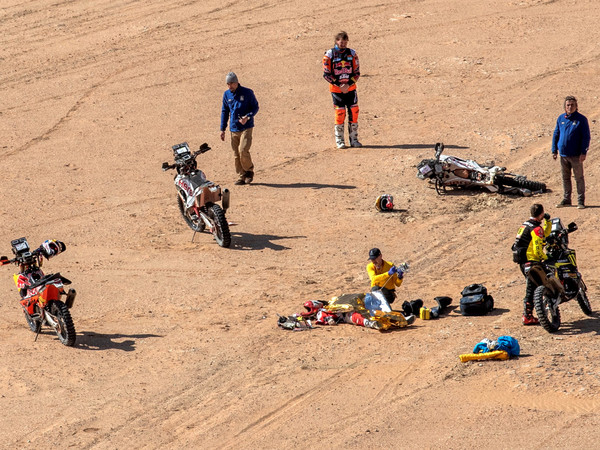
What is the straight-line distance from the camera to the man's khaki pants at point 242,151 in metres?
18.0

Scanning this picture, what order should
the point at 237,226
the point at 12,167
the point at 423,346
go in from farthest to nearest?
1. the point at 12,167
2. the point at 237,226
3. the point at 423,346

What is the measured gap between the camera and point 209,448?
10.0 meters

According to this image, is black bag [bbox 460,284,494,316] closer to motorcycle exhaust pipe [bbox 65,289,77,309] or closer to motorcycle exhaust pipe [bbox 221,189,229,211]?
motorcycle exhaust pipe [bbox 221,189,229,211]

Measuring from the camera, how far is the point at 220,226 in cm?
1569

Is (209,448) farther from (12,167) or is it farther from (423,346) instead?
(12,167)

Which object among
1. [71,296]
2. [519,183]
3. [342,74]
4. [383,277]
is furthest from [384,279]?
[342,74]

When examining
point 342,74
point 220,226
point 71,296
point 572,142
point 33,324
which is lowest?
point 33,324

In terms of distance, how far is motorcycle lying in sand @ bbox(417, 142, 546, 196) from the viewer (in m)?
16.9

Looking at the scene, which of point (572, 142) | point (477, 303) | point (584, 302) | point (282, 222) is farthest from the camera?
point (282, 222)

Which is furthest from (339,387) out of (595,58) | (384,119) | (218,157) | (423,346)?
(595,58)

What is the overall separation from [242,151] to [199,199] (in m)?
2.48

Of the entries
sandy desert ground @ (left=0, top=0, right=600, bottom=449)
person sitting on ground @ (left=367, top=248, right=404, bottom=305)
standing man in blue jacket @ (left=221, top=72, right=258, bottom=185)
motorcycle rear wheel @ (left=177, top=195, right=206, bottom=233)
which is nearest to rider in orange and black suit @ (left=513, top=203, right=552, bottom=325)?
sandy desert ground @ (left=0, top=0, right=600, bottom=449)

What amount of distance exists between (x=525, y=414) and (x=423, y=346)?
7.06 feet

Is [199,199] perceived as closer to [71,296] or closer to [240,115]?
[240,115]
